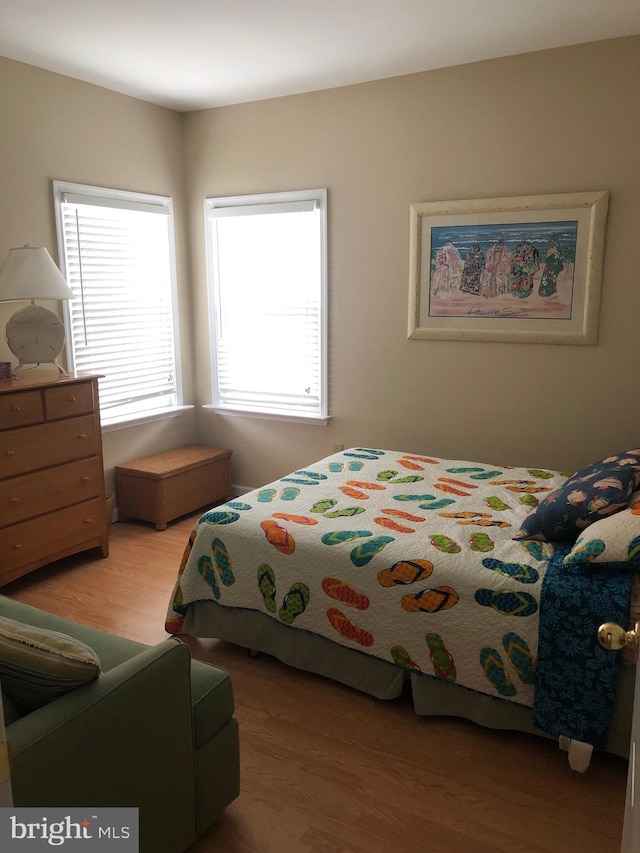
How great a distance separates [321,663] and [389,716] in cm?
33

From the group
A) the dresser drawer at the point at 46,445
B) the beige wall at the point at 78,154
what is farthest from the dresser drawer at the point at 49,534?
the beige wall at the point at 78,154

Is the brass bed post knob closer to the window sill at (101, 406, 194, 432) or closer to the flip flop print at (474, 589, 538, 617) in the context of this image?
the flip flop print at (474, 589, 538, 617)

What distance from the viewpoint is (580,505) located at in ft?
8.11

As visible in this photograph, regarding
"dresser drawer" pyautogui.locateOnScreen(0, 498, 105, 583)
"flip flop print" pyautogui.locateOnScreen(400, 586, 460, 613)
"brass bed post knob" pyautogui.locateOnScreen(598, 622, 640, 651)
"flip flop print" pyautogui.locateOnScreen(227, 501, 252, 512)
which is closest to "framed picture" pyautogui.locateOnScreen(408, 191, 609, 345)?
"flip flop print" pyautogui.locateOnScreen(227, 501, 252, 512)

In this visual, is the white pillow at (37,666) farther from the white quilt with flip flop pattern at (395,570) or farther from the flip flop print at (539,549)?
the flip flop print at (539,549)

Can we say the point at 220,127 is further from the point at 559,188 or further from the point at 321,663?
the point at 321,663

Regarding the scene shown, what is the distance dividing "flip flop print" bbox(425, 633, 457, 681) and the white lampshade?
8.35 feet

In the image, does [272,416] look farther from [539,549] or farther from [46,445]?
[539,549]

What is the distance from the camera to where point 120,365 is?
447 cm

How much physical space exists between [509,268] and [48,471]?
271cm

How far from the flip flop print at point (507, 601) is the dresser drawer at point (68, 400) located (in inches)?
91.1

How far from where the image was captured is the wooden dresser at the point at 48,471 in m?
3.29

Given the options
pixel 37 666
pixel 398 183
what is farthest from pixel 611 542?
pixel 398 183

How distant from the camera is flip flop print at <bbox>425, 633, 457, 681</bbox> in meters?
2.36
